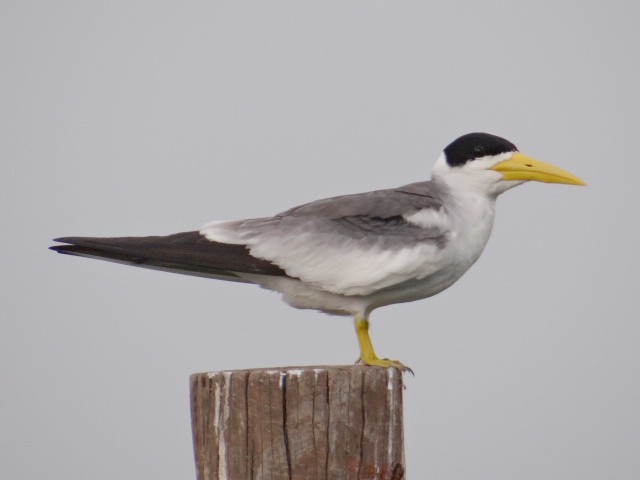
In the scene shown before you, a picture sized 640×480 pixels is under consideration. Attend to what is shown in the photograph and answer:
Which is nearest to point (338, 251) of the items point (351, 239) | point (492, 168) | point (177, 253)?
point (351, 239)

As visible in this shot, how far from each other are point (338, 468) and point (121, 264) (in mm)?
2616

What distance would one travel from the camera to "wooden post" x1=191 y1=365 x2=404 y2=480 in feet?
15.7

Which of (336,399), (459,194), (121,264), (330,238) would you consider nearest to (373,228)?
(330,238)

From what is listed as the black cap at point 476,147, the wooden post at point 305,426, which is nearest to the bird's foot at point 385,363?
the wooden post at point 305,426

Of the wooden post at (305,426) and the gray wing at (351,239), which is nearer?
the wooden post at (305,426)

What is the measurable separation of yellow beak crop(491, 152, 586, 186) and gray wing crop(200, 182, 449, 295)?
723mm

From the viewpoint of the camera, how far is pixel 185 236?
22.4 feet

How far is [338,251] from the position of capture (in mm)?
6797

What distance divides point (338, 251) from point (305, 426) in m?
2.17

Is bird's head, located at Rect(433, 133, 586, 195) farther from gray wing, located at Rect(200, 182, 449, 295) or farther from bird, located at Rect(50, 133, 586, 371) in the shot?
gray wing, located at Rect(200, 182, 449, 295)

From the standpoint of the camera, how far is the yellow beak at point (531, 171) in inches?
289

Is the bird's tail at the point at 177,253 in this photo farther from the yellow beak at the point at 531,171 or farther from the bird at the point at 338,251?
the yellow beak at the point at 531,171

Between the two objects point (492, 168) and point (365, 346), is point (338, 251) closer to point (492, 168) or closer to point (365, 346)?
point (365, 346)

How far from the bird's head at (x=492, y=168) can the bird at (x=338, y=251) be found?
1.40 feet
